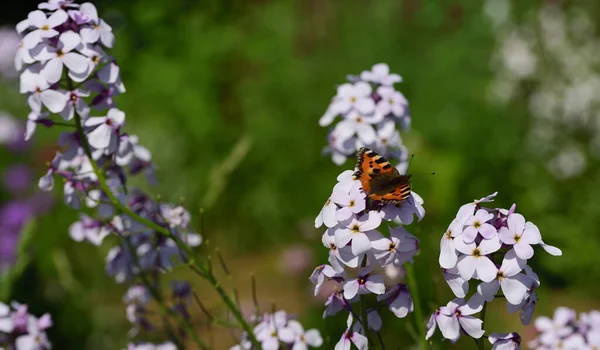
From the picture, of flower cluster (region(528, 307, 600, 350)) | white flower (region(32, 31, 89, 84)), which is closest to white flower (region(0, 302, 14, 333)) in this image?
white flower (region(32, 31, 89, 84))

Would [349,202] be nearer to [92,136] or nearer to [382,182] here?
[382,182]

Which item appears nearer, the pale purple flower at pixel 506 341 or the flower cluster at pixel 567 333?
the pale purple flower at pixel 506 341

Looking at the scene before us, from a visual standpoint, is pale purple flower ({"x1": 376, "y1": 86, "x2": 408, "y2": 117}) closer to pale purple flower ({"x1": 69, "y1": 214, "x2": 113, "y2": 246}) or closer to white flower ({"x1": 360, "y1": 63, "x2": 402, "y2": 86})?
white flower ({"x1": 360, "y1": 63, "x2": 402, "y2": 86})

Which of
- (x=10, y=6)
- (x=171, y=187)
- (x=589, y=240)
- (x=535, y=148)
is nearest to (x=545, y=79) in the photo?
(x=535, y=148)

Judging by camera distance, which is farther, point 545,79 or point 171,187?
point 545,79

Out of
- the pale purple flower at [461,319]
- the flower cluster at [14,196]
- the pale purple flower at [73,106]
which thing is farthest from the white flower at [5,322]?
the flower cluster at [14,196]

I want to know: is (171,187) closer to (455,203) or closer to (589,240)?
(455,203)

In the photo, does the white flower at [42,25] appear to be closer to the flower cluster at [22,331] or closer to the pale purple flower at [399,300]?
the flower cluster at [22,331]
